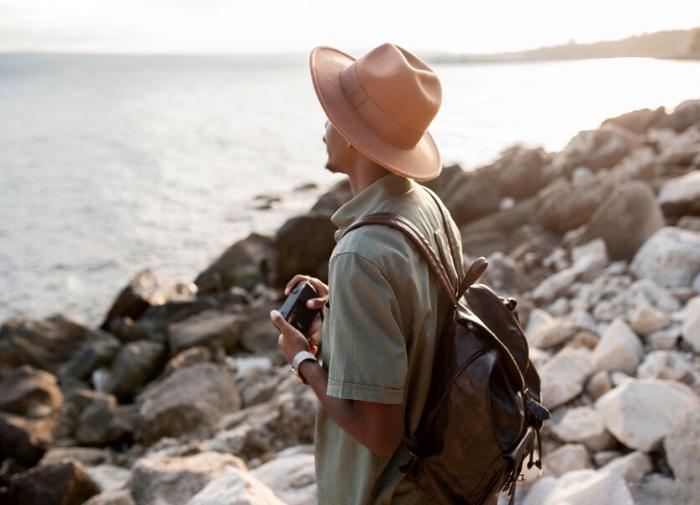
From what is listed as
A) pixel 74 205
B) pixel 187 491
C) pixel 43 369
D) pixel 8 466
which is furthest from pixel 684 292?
pixel 74 205

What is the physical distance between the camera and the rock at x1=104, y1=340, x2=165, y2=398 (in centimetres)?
941

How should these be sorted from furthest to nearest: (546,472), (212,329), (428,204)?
(212,329)
(546,472)
(428,204)

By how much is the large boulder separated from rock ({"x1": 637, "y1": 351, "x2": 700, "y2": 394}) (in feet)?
30.9

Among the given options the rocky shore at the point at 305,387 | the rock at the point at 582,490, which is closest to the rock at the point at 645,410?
the rocky shore at the point at 305,387

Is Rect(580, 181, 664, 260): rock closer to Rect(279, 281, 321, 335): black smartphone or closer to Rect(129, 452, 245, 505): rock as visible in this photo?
Rect(129, 452, 245, 505): rock

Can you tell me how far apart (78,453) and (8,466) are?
87 centimetres

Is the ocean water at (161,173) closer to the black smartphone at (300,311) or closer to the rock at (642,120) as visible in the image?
the rock at (642,120)

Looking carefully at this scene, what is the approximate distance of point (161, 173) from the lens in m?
32.2

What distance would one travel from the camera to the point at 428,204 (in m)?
1.98

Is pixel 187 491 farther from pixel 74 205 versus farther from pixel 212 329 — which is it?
pixel 74 205

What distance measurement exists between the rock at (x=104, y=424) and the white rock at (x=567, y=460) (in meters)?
5.25

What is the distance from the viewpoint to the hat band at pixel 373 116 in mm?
1911

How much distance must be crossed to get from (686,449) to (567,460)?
0.87m

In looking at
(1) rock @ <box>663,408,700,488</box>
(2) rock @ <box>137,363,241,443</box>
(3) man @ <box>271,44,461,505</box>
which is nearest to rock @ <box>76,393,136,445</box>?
(2) rock @ <box>137,363,241,443</box>
